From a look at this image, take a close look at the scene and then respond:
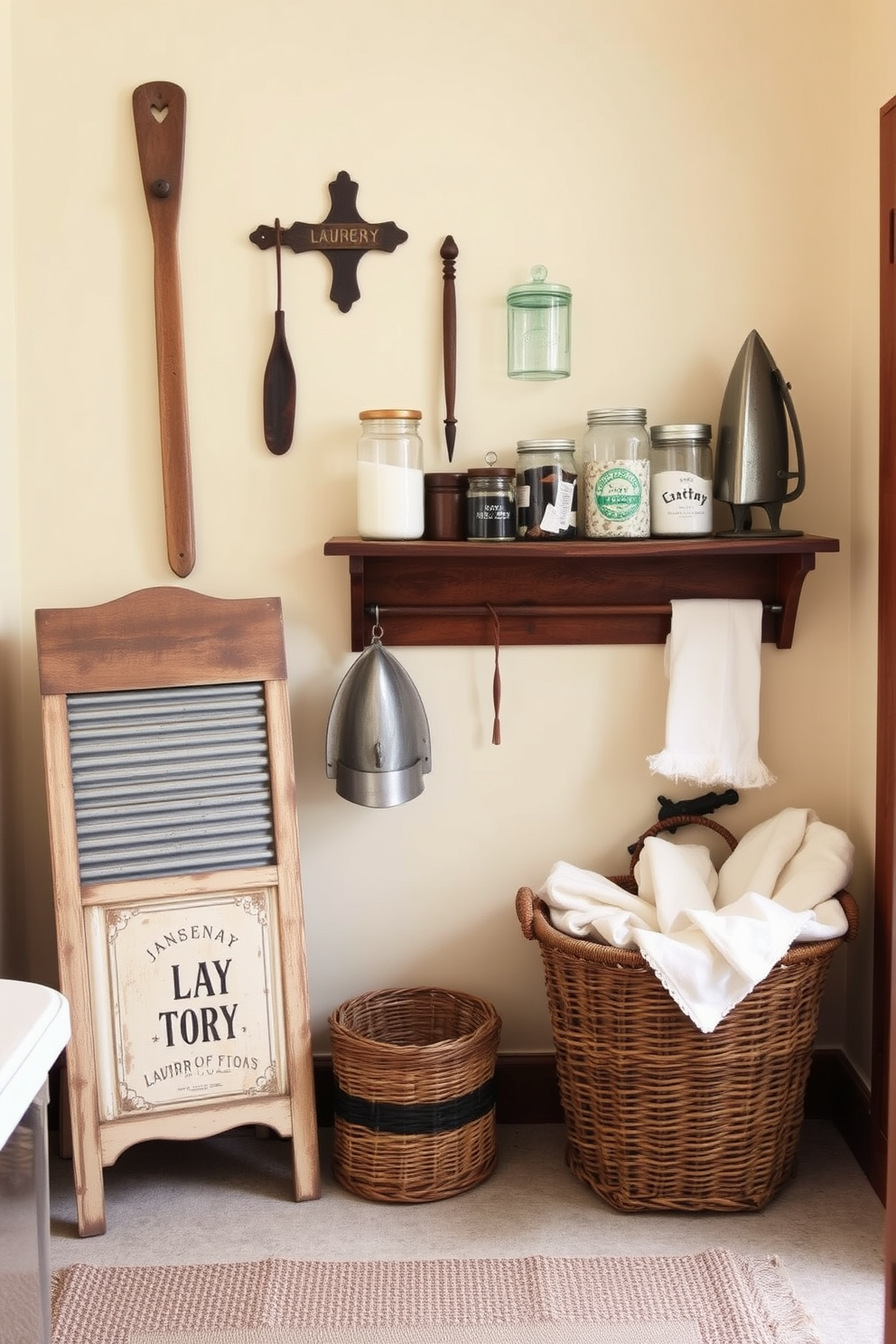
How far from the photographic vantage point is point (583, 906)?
2.28 meters

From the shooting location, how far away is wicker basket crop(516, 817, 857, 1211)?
7.15 feet

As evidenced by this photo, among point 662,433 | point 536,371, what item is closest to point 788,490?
point 662,433

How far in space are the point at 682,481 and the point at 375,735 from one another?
73cm

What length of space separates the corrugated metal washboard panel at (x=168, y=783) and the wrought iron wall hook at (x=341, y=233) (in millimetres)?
858

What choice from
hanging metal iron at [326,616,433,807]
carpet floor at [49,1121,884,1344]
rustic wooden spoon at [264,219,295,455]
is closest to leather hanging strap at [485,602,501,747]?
hanging metal iron at [326,616,433,807]

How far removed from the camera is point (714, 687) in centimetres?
246

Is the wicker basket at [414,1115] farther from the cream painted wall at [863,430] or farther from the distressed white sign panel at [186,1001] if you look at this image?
the cream painted wall at [863,430]

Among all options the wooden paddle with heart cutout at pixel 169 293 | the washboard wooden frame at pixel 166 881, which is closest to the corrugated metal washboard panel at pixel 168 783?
the washboard wooden frame at pixel 166 881

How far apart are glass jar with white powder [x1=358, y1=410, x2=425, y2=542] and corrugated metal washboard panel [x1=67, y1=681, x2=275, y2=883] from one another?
0.40 meters

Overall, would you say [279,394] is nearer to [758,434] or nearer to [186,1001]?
[758,434]

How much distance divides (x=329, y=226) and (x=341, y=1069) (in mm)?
1562

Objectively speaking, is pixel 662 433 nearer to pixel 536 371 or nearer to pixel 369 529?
Result: pixel 536 371

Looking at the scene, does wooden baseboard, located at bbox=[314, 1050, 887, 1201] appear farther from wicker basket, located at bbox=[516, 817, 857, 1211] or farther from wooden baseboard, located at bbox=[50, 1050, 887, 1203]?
wicker basket, located at bbox=[516, 817, 857, 1211]

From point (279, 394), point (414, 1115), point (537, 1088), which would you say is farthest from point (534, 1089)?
point (279, 394)
